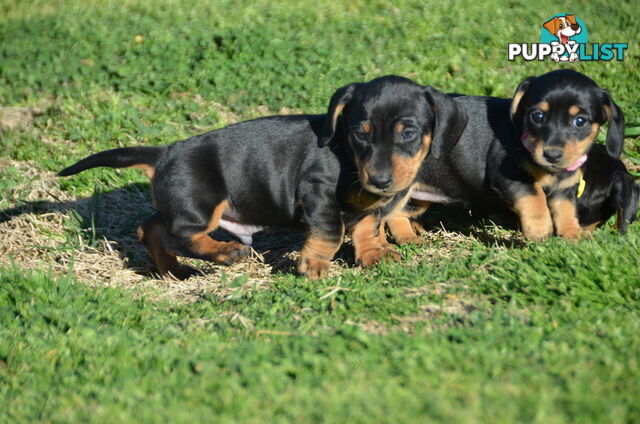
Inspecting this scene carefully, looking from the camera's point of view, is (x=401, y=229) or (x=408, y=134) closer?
(x=408, y=134)

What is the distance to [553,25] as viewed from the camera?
852cm

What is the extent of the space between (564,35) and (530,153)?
3969 millimetres

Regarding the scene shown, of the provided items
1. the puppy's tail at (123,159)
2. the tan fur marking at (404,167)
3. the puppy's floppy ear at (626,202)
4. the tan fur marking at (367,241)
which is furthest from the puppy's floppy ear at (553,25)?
the puppy's tail at (123,159)

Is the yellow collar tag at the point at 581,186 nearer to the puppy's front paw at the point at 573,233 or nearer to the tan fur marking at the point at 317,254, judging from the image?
the puppy's front paw at the point at 573,233

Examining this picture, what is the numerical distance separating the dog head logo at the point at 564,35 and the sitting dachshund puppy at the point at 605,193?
2636mm

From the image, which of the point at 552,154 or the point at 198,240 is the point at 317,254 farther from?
the point at 552,154

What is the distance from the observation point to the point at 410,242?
18.3 ft

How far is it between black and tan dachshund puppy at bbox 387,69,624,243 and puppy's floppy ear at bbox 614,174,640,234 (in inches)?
12.4

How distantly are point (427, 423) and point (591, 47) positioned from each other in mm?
6481

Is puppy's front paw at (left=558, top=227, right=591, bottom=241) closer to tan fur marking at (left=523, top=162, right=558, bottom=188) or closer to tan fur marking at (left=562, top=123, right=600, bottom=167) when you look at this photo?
tan fur marking at (left=523, top=162, right=558, bottom=188)

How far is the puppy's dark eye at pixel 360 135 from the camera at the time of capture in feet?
14.6

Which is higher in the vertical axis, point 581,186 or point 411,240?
point 581,186

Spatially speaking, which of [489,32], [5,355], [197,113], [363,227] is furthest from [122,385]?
[489,32]
